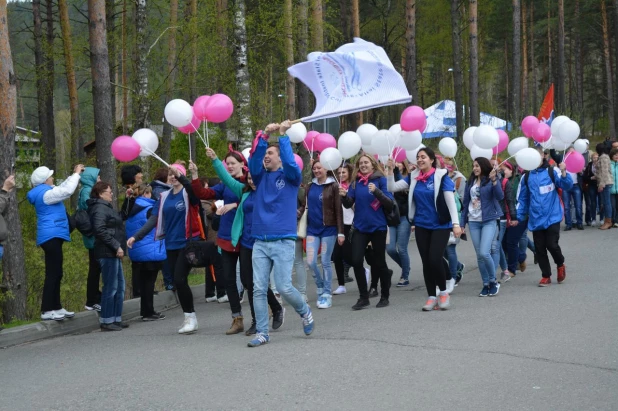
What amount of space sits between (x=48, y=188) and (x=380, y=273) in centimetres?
410

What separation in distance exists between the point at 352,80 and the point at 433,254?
2.24m

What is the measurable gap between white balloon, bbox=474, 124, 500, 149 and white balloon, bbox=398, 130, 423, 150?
977 mm

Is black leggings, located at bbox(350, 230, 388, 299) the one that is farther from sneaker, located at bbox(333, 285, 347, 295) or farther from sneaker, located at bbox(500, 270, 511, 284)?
sneaker, located at bbox(500, 270, 511, 284)

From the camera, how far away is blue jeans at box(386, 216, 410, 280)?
12062 millimetres

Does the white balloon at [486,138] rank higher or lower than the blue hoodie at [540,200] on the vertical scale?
higher

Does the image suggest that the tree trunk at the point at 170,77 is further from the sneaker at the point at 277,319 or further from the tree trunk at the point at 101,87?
the sneaker at the point at 277,319

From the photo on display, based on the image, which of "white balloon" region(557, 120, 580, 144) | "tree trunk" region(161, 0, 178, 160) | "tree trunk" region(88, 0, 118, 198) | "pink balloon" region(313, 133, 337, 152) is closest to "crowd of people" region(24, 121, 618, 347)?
"white balloon" region(557, 120, 580, 144)

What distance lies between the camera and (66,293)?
13227mm

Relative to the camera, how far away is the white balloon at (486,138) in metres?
11.3

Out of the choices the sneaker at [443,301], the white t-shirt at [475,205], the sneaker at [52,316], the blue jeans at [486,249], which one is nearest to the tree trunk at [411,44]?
the white t-shirt at [475,205]

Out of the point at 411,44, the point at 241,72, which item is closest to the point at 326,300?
the point at 241,72

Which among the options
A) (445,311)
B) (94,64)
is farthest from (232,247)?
(94,64)

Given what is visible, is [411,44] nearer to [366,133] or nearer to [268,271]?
[366,133]

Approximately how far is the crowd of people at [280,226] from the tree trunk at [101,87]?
2.51 ft
